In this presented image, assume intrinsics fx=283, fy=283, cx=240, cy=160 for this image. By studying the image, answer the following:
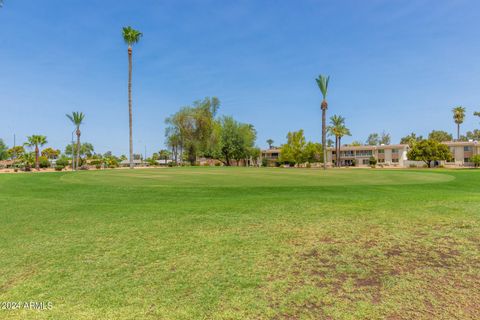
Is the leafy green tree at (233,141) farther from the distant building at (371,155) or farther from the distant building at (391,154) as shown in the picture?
the distant building at (371,155)

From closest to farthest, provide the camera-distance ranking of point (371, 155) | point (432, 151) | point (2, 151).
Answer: point (432, 151)
point (371, 155)
point (2, 151)

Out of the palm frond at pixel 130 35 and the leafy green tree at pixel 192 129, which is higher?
the palm frond at pixel 130 35

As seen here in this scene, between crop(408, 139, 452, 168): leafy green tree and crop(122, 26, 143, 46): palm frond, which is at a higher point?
crop(122, 26, 143, 46): palm frond

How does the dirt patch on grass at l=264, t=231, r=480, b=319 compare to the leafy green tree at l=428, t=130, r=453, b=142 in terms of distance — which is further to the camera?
the leafy green tree at l=428, t=130, r=453, b=142

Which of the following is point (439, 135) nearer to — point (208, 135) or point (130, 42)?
point (208, 135)

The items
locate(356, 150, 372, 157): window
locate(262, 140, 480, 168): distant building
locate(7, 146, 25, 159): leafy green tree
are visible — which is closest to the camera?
locate(262, 140, 480, 168): distant building

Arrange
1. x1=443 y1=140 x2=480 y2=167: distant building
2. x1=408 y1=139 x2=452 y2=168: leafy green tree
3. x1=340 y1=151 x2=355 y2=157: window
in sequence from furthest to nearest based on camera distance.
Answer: x1=340 y1=151 x2=355 y2=157: window → x1=443 y1=140 x2=480 y2=167: distant building → x1=408 y1=139 x2=452 y2=168: leafy green tree

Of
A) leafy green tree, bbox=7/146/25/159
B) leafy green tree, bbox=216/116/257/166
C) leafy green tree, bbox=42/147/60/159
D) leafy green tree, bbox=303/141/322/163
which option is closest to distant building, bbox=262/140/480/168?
leafy green tree, bbox=303/141/322/163

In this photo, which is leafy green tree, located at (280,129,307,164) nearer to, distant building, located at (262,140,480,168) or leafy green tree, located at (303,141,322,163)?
leafy green tree, located at (303,141,322,163)

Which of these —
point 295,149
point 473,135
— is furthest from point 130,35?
point 473,135

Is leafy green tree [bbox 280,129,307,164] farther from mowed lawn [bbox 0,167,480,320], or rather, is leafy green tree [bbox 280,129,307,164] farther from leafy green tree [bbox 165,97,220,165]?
mowed lawn [bbox 0,167,480,320]

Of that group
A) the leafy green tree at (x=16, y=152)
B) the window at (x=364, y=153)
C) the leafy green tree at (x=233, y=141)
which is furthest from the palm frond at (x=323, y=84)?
the leafy green tree at (x=16, y=152)

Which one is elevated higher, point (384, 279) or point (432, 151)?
point (432, 151)

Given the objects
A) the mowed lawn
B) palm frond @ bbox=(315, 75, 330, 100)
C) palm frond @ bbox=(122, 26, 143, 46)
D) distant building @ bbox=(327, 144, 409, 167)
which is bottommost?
the mowed lawn
